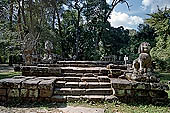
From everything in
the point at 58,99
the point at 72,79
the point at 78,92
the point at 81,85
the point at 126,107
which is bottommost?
the point at 126,107

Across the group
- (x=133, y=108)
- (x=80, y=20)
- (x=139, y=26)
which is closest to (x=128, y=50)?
(x=139, y=26)

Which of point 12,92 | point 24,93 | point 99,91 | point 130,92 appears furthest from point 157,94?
point 12,92

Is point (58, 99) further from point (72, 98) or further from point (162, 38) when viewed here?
point (162, 38)

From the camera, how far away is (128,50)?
744 inches

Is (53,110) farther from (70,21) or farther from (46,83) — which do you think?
(70,21)

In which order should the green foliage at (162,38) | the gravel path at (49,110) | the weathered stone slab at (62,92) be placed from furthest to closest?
the green foliage at (162,38) < the weathered stone slab at (62,92) < the gravel path at (49,110)

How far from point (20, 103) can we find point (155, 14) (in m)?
14.7

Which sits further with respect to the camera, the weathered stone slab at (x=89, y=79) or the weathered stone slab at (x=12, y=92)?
the weathered stone slab at (x=89, y=79)

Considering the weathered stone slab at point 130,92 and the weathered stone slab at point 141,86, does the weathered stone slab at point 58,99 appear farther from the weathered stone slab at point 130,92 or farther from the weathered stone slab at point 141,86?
the weathered stone slab at point 141,86

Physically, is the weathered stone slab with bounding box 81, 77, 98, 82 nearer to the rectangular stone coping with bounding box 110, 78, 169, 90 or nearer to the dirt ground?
the rectangular stone coping with bounding box 110, 78, 169, 90

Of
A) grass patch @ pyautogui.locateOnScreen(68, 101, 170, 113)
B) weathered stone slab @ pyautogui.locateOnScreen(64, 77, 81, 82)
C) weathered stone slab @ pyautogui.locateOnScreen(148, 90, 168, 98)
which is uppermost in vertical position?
weathered stone slab @ pyautogui.locateOnScreen(64, 77, 81, 82)

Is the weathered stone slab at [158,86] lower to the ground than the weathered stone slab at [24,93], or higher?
higher

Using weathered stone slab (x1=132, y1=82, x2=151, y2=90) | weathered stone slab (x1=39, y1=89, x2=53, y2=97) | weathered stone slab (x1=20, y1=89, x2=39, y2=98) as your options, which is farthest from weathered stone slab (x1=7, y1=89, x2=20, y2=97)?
weathered stone slab (x1=132, y1=82, x2=151, y2=90)

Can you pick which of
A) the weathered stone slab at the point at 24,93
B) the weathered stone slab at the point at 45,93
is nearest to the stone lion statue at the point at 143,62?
the weathered stone slab at the point at 45,93
